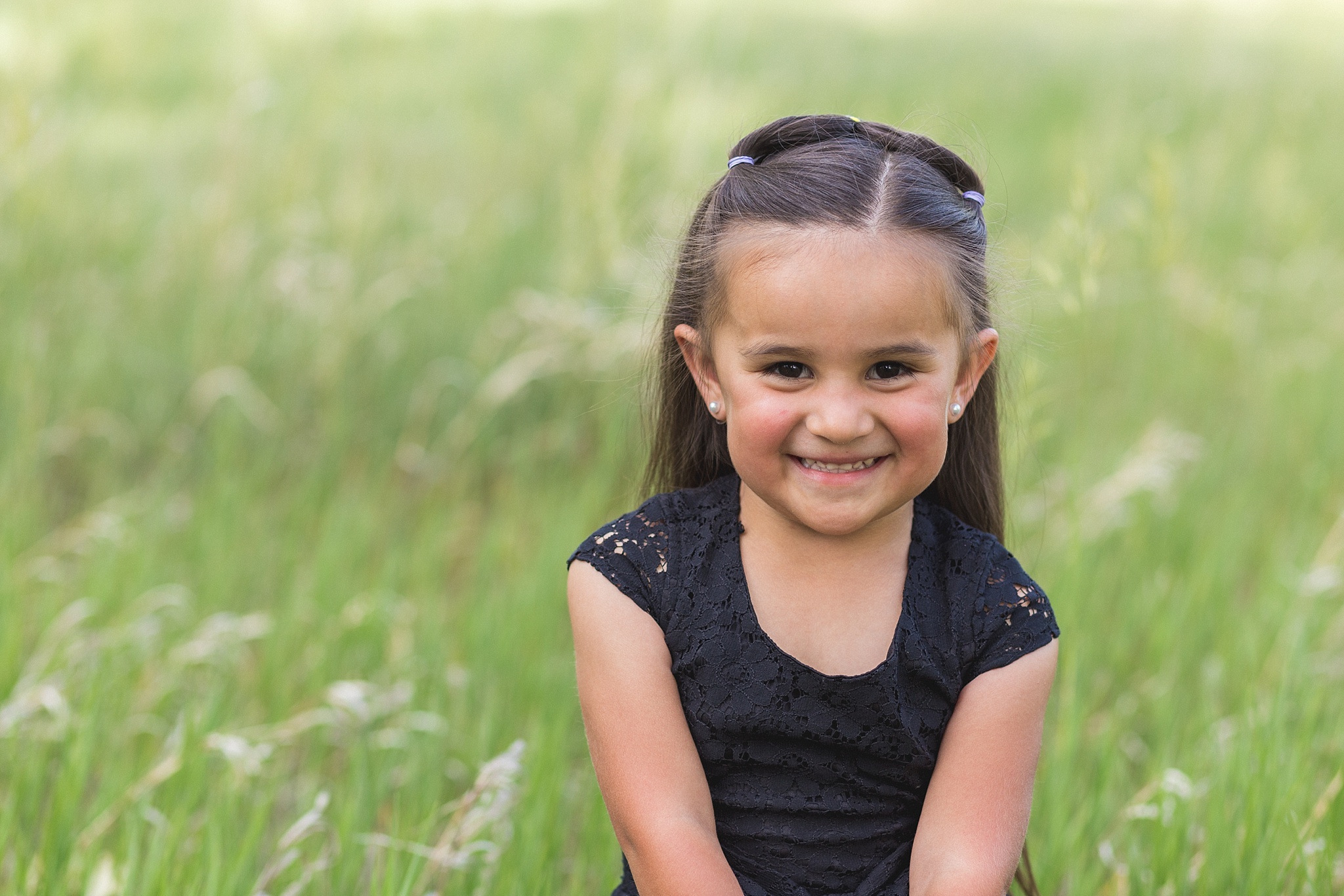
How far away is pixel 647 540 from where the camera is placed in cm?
146

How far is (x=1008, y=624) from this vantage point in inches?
55.2

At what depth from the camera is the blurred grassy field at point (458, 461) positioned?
188 cm

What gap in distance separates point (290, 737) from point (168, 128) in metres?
3.72

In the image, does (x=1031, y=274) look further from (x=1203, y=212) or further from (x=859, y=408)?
(x=859, y=408)

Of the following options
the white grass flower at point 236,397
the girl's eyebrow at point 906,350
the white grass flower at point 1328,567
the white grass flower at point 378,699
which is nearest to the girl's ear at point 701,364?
the girl's eyebrow at point 906,350

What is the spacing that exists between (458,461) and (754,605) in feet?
6.58

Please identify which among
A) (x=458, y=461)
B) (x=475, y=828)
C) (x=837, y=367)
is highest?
(x=837, y=367)

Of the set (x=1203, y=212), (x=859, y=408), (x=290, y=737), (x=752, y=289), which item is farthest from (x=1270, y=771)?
(x=1203, y=212)

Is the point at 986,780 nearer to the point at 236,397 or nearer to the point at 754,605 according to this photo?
the point at 754,605

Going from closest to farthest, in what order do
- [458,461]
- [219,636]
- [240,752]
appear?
1. [240,752]
2. [219,636]
3. [458,461]

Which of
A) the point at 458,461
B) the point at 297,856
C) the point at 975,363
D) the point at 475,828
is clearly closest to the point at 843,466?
the point at 975,363

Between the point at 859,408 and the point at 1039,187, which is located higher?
the point at 859,408

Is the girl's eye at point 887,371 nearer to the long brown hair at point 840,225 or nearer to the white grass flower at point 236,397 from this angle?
the long brown hair at point 840,225

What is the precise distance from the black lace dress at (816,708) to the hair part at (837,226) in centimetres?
22
